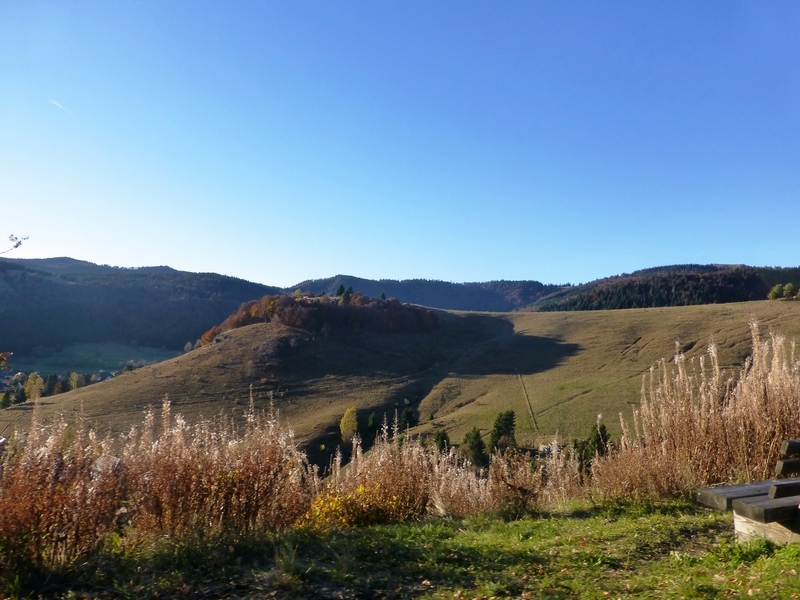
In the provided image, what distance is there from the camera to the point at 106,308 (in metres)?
101

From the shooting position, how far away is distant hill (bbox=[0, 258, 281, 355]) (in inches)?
3420

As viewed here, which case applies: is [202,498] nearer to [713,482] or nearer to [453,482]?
[453,482]

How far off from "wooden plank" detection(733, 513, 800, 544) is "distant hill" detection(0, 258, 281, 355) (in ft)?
290

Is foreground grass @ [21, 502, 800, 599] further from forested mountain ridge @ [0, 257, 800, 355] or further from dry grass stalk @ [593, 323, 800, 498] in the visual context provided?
forested mountain ridge @ [0, 257, 800, 355]

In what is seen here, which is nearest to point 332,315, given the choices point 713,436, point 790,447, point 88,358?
point 88,358

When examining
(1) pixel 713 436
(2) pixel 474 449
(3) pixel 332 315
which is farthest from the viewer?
(3) pixel 332 315

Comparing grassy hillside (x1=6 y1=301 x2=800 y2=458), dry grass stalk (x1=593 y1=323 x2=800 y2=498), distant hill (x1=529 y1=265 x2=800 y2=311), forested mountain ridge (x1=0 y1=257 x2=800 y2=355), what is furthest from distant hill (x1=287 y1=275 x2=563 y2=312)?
dry grass stalk (x1=593 y1=323 x2=800 y2=498)

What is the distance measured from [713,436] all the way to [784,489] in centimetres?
257

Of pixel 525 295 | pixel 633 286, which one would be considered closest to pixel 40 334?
pixel 633 286

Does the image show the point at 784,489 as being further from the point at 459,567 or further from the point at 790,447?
the point at 459,567

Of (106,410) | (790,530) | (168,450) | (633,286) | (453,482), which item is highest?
(633,286)

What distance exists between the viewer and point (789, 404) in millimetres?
6000

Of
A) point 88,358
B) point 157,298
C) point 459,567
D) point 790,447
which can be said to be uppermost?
point 157,298

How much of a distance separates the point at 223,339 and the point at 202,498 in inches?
2488
